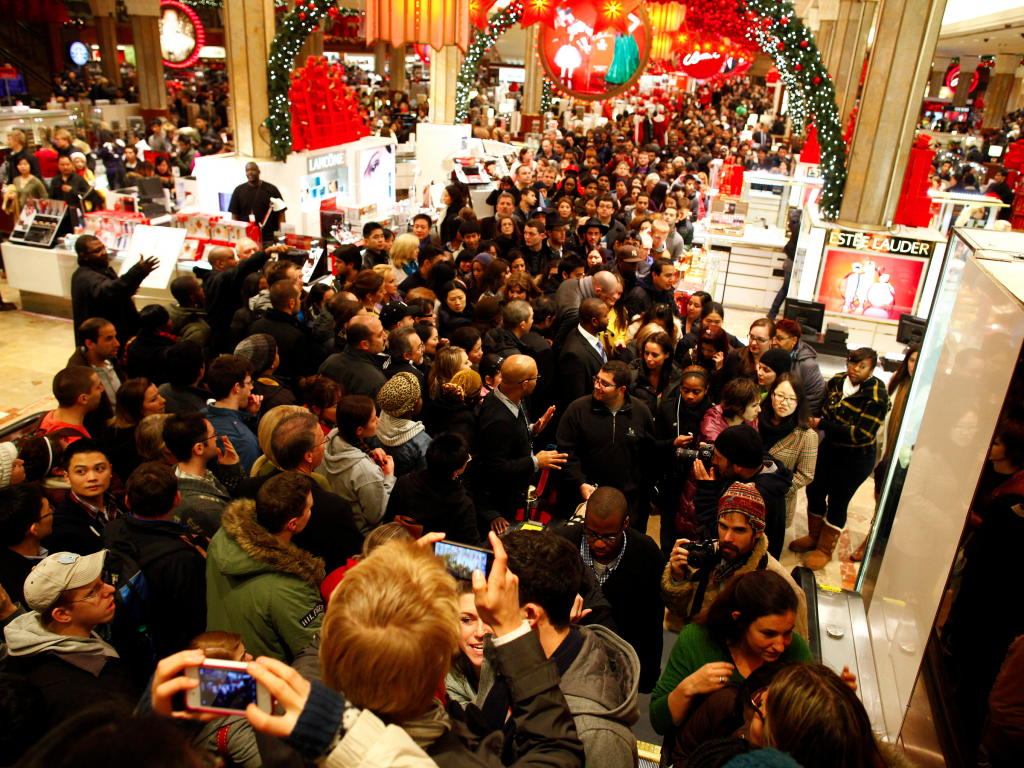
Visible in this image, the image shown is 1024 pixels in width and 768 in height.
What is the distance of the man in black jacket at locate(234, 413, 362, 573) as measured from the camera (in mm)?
2789

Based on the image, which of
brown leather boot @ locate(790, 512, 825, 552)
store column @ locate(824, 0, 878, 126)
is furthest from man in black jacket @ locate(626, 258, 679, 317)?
store column @ locate(824, 0, 878, 126)

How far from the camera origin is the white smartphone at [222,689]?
1.28 meters

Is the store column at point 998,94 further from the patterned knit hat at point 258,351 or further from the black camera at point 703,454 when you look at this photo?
the patterned knit hat at point 258,351

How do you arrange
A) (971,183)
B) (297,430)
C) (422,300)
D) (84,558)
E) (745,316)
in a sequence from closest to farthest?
(84,558) < (297,430) < (422,300) < (745,316) < (971,183)

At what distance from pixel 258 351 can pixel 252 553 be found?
7.18 ft

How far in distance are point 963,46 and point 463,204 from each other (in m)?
28.7

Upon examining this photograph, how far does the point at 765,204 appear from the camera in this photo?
38.2 feet

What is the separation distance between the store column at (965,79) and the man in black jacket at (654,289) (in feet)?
137

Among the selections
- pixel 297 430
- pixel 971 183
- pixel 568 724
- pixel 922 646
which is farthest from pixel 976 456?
pixel 971 183

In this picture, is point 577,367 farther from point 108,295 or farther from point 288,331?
point 108,295

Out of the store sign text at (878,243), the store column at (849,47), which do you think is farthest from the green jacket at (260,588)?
the store column at (849,47)

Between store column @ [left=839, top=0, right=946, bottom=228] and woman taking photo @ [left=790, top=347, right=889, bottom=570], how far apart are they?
178 inches

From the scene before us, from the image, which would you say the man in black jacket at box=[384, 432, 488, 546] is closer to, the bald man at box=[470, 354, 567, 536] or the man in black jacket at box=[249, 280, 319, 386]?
the bald man at box=[470, 354, 567, 536]

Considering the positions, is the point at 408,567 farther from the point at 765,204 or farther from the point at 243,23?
the point at 765,204
